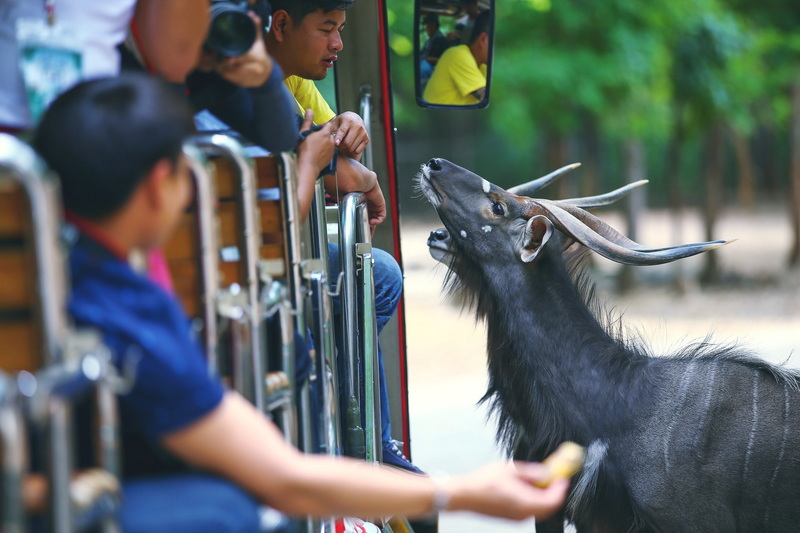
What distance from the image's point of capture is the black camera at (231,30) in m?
2.29

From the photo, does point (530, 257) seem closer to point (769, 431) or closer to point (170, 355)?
point (769, 431)

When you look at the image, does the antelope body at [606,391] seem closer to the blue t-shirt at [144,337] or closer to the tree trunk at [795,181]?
the blue t-shirt at [144,337]


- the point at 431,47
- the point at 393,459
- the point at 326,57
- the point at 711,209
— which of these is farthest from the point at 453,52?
the point at 711,209

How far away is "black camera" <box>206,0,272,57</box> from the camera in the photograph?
2.29 metres

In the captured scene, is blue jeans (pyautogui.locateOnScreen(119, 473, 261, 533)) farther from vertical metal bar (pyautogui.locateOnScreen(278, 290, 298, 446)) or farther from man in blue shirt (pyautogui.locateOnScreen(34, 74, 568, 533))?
vertical metal bar (pyautogui.locateOnScreen(278, 290, 298, 446))

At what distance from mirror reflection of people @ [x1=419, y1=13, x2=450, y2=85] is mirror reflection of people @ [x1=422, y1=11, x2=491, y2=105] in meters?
0.02

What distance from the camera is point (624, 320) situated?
5758mm

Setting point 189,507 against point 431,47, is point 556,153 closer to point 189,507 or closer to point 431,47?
point 431,47

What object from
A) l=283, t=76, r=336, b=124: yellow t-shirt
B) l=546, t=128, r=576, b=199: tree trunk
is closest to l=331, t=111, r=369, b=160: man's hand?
l=283, t=76, r=336, b=124: yellow t-shirt

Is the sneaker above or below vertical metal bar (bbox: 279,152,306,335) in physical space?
below

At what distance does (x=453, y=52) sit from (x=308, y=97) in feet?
2.43

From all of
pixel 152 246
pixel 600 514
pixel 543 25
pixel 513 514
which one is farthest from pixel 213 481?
pixel 543 25

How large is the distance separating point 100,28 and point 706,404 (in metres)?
2.46

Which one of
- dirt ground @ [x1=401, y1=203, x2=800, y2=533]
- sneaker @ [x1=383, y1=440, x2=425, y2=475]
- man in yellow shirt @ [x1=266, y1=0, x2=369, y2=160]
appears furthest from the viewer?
dirt ground @ [x1=401, y1=203, x2=800, y2=533]
